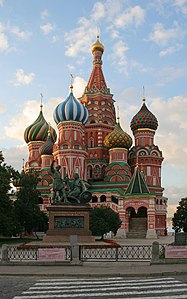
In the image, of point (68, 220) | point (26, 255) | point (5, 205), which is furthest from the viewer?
point (5, 205)

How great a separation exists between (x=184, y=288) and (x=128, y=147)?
51.5 metres

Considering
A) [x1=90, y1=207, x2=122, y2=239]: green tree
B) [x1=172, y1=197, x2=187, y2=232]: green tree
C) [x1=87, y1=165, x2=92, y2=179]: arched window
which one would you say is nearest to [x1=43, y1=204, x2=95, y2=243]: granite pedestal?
[x1=90, y1=207, x2=122, y2=239]: green tree

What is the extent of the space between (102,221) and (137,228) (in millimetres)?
15614

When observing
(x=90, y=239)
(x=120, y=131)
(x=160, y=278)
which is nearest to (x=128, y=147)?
(x=120, y=131)

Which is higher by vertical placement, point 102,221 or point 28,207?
point 28,207

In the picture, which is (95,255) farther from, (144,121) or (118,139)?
(144,121)

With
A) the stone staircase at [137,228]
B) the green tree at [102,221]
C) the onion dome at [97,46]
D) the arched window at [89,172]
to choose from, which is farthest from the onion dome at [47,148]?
the green tree at [102,221]

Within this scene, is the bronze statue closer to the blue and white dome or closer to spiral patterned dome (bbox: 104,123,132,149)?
the blue and white dome

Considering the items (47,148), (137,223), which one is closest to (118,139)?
(47,148)

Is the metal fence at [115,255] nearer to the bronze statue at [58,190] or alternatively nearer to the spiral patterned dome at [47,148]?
the bronze statue at [58,190]

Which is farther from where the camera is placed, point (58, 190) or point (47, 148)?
point (47, 148)

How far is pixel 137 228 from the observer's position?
5297 centimetres

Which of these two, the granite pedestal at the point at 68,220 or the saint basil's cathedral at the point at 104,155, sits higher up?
the saint basil's cathedral at the point at 104,155

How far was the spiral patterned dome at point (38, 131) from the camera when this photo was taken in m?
69.1
